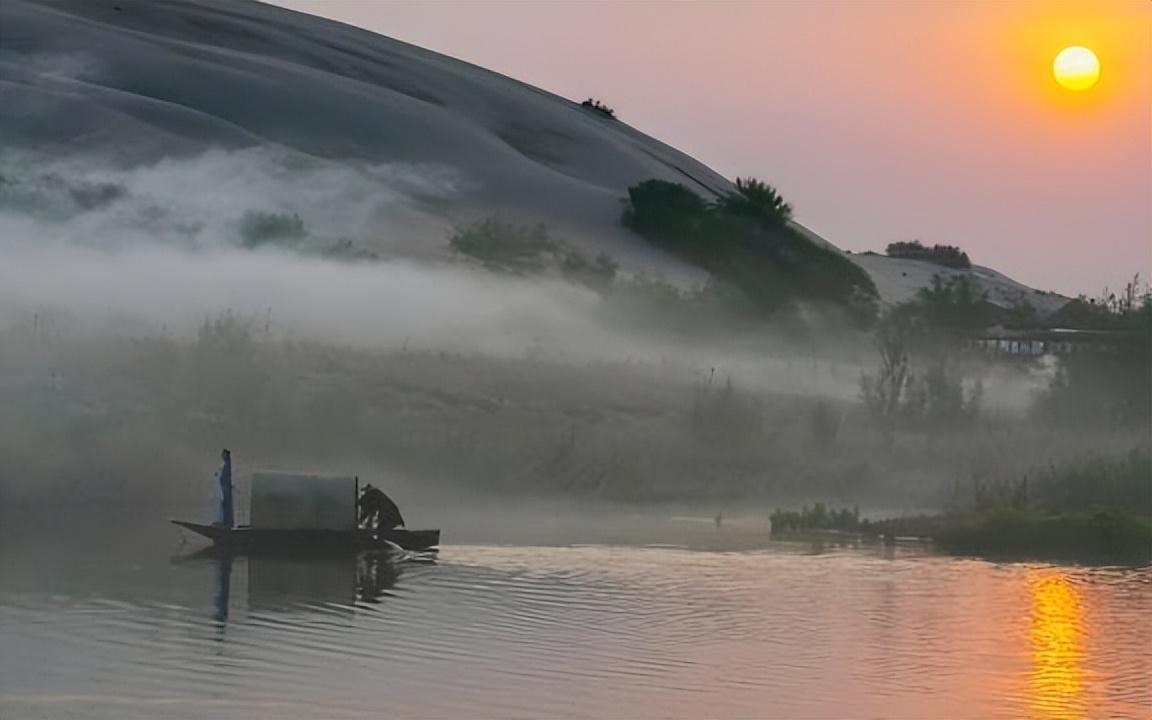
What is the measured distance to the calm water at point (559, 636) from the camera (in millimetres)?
25219

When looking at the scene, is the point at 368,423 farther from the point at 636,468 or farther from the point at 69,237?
the point at 69,237

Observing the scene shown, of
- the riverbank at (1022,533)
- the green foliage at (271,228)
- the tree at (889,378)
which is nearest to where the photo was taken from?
the riverbank at (1022,533)

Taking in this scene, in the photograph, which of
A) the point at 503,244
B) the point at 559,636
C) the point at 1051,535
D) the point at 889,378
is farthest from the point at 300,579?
the point at 503,244

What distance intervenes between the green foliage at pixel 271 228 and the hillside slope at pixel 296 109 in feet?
8.94

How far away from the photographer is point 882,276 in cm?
9912

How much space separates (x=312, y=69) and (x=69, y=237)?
1557 centimetres

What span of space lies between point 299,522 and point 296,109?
36249 millimetres

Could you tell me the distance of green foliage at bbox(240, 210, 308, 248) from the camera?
68.5 meters

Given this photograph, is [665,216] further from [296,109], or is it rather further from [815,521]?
[815,521]

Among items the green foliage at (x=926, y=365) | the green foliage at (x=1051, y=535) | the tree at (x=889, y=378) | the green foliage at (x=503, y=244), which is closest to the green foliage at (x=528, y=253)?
the green foliage at (x=503, y=244)

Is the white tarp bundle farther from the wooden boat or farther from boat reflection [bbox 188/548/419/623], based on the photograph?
boat reflection [bbox 188/548/419/623]

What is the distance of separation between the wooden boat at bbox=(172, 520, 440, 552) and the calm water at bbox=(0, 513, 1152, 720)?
1.87ft

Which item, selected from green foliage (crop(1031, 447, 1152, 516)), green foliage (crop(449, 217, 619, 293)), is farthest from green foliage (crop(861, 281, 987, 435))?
green foliage (crop(1031, 447, 1152, 516))

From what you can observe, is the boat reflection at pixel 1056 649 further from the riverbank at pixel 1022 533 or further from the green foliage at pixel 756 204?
the green foliage at pixel 756 204
